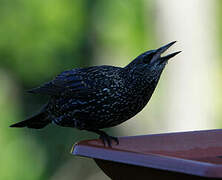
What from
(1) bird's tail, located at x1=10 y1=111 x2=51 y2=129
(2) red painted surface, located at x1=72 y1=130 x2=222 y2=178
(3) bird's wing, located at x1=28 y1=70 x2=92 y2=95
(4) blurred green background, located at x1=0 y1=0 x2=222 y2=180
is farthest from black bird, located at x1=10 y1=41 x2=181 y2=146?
(4) blurred green background, located at x1=0 y1=0 x2=222 y2=180

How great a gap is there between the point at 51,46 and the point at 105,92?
24.0 ft

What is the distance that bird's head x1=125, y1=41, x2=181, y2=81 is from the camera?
11.9ft

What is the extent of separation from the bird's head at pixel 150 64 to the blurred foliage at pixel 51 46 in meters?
5.80

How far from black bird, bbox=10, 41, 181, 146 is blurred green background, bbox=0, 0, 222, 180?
4.93m

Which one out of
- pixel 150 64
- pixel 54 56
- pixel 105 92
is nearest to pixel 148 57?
pixel 150 64

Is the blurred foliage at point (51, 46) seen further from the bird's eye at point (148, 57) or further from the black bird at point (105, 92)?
the bird's eye at point (148, 57)

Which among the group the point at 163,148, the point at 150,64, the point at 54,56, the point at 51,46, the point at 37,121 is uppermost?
the point at 150,64

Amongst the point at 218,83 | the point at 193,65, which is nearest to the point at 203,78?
the point at 193,65

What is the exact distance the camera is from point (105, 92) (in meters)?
3.73

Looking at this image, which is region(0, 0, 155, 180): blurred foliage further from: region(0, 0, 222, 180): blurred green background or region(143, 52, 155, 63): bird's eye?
region(143, 52, 155, 63): bird's eye

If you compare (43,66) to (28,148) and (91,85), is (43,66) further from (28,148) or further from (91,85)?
(91,85)

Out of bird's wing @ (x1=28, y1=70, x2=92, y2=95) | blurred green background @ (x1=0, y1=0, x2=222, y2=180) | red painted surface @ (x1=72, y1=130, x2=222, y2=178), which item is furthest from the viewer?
blurred green background @ (x1=0, y1=0, x2=222, y2=180)

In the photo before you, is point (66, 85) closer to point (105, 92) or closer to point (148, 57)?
point (105, 92)

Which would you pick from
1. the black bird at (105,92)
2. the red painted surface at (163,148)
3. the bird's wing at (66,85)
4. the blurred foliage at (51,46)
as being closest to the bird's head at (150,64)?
the black bird at (105,92)
